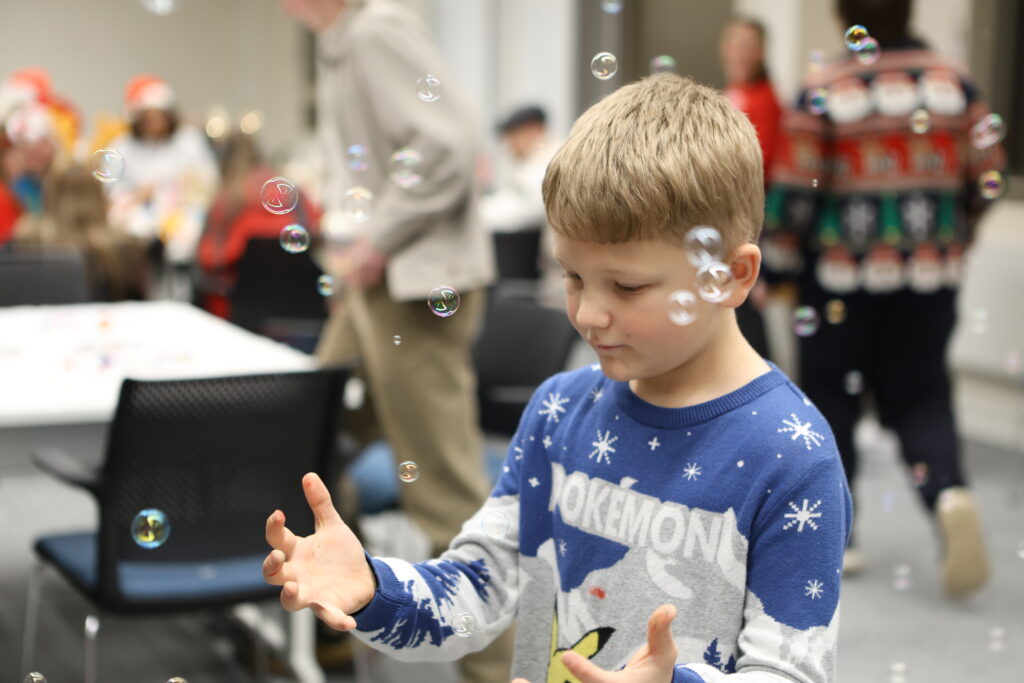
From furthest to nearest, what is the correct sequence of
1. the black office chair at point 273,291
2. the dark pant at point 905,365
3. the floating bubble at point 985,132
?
the black office chair at point 273,291 → the dark pant at point 905,365 → the floating bubble at point 985,132

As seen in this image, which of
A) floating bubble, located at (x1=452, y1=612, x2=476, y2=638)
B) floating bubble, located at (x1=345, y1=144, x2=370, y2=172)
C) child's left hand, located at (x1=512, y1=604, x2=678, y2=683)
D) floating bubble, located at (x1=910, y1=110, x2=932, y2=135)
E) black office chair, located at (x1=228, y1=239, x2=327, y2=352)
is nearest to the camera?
child's left hand, located at (x1=512, y1=604, x2=678, y2=683)

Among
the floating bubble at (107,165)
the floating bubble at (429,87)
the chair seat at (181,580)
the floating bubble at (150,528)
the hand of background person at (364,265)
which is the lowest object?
the chair seat at (181,580)

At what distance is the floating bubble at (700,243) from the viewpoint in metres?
1.01

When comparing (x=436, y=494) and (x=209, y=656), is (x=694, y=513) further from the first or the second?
(x=209, y=656)

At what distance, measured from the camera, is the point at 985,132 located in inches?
113

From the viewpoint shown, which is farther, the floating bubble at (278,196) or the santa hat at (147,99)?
the santa hat at (147,99)

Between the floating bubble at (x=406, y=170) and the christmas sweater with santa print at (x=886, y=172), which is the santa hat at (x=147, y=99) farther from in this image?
the floating bubble at (x=406, y=170)

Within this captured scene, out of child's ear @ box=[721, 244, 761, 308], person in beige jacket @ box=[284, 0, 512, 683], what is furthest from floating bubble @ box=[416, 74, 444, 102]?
child's ear @ box=[721, 244, 761, 308]

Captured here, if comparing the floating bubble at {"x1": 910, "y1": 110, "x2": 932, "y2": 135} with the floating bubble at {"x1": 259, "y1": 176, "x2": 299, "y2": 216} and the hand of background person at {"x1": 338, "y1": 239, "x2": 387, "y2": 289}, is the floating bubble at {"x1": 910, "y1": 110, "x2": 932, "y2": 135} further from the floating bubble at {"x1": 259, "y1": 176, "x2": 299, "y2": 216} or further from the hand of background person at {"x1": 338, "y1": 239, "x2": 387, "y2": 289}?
the floating bubble at {"x1": 259, "y1": 176, "x2": 299, "y2": 216}

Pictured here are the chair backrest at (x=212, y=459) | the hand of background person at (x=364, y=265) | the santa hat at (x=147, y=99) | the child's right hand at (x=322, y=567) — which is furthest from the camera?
the santa hat at (x=147, y=99)

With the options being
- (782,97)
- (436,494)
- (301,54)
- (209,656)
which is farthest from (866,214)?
(301,54)

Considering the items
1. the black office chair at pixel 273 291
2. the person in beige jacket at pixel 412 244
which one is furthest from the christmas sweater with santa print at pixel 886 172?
the black office chair at pixel 273 291

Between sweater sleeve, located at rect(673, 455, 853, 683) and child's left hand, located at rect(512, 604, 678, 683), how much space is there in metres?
0.12

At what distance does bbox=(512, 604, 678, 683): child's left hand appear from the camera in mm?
834
